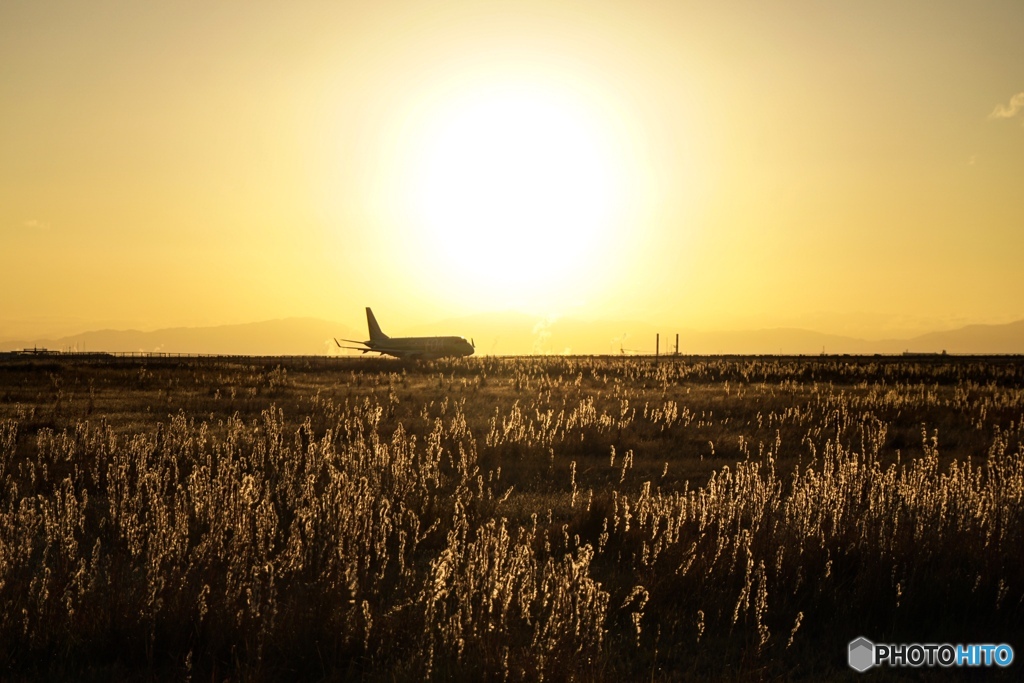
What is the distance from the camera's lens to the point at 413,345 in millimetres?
69125

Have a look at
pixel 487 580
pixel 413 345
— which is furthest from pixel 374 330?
pixel 487 580

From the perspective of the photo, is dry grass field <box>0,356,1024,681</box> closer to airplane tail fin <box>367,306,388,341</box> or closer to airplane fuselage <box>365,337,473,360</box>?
airplane fuselage <box>365,337,473,360</box>

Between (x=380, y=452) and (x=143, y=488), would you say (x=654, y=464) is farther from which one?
(x=143, y=488)

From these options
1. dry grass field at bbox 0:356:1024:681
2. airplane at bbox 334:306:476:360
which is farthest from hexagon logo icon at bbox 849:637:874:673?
airplane at bbox 334:306:476:360

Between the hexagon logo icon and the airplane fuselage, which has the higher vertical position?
the airplane fuselage

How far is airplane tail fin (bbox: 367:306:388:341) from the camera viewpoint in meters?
73.6

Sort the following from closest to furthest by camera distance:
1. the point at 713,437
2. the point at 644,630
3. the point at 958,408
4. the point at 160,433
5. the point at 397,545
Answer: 1. the point at 644,630
2. the point at 397,545
3. the point at 160,433
4. the point at 713,437
5. the point at 958,408

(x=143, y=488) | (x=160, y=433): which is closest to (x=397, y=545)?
(x=143, y=488)

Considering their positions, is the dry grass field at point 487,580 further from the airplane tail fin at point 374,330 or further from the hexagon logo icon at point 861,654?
the airplane tail fin at point 374,330

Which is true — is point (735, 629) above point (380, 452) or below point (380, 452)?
below

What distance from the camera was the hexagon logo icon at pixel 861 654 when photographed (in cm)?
569

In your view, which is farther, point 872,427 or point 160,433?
point 872,427

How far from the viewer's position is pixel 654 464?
14.4 m

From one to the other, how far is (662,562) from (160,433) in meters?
11.8
